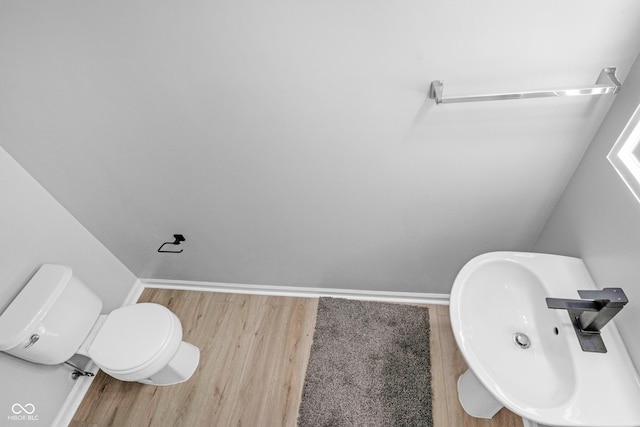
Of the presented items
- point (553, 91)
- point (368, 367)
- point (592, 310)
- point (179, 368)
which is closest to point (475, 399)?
point (368, 367)

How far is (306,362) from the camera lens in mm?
1758

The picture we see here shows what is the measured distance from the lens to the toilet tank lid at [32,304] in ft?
4.21

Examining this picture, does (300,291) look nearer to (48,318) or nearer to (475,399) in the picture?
(475,399)

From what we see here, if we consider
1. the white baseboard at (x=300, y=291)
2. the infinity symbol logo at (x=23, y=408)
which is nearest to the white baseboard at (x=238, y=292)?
the white baseboard at (x=300, y=291)

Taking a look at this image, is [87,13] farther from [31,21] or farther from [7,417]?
[7,417]

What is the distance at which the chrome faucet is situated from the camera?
87 centimetres

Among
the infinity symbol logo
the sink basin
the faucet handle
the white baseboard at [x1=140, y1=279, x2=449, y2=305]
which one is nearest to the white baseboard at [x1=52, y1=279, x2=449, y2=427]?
the white baseboard at [x1=140, y1=279, x2=449, y2=305]

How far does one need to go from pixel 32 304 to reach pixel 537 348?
190 cm

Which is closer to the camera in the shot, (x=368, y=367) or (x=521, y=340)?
(x=521, y=340)

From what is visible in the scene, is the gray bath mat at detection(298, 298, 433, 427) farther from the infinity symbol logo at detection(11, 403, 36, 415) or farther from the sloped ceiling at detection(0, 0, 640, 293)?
the infinity symbol logo at detection(11, 403, 36, 415)

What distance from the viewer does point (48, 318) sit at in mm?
1381

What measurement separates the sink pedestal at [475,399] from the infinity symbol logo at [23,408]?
6.43ft

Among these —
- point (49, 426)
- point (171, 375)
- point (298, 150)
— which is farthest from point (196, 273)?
point (298, 150)

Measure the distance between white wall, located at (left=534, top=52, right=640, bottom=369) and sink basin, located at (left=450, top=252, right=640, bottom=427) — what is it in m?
0.06
